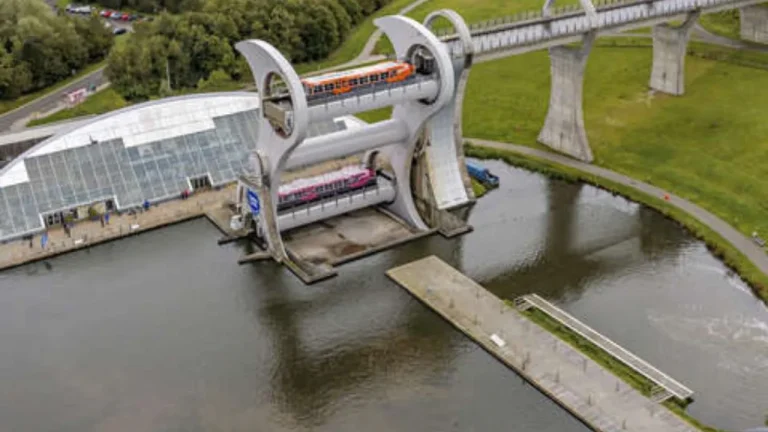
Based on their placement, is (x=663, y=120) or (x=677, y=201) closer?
(x=677, y=201)

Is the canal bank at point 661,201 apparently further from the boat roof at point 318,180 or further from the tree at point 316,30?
the tree at point 316,30

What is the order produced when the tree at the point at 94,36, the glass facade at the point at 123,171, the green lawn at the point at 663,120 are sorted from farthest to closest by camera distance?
the tree at the point at 94,36 < the green lawn at the point at 663,120 < the glass facade at the point at 123,171

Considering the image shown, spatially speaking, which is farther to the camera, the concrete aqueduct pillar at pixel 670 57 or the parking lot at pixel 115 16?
the parking lot at pixel 115 16

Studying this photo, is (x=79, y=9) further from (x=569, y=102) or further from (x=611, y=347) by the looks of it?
(x=611, y=347)

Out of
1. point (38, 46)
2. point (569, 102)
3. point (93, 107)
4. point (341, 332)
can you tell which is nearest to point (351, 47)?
point (93, 107)

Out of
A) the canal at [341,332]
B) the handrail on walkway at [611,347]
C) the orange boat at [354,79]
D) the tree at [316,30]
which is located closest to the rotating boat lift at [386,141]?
the orange boat at [354,79]

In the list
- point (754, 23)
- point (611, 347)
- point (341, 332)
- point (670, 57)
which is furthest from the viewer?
point (754, 23)

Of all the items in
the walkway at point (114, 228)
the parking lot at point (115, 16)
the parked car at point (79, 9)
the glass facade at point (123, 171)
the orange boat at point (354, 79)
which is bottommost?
the walkway at point (114, 228)
